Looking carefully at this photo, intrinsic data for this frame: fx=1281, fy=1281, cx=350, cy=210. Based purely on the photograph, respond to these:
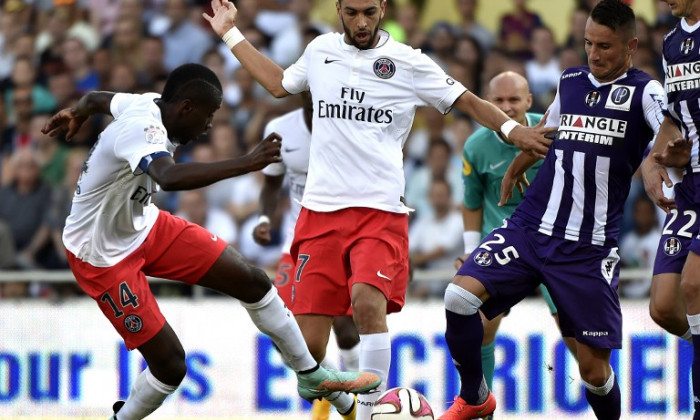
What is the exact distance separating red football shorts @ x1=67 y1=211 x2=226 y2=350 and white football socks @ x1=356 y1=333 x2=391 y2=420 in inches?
43.9

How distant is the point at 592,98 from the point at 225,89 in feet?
24.2

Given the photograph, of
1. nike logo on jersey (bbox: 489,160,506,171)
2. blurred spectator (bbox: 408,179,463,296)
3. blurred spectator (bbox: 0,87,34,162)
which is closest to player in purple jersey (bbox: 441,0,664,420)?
nike logo on jersey (bbox: 489,160,506,171)

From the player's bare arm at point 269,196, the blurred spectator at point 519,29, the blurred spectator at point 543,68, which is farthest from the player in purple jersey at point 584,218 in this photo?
the blurred spectator at point 519,29

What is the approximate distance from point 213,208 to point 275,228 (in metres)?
0.87

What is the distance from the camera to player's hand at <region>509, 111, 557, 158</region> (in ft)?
25.5

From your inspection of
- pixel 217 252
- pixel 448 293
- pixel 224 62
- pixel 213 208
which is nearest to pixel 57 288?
pixel 213 208

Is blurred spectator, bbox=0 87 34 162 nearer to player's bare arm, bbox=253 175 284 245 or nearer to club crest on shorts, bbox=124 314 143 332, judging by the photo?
player's bare arm, bbox=253 175 284 245

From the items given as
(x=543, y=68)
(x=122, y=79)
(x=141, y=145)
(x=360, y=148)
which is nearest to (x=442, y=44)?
(x=543, y=68)

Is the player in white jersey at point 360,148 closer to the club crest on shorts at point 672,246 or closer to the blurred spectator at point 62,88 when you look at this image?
the club crest on shorts at point 672,246

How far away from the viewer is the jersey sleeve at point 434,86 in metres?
8.12

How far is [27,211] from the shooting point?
13.6 meters

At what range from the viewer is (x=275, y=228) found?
13000 mm

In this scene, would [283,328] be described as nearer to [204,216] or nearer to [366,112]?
[366,112]

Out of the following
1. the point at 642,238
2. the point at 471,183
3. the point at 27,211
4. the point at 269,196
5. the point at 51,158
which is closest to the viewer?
the point at 471,183
